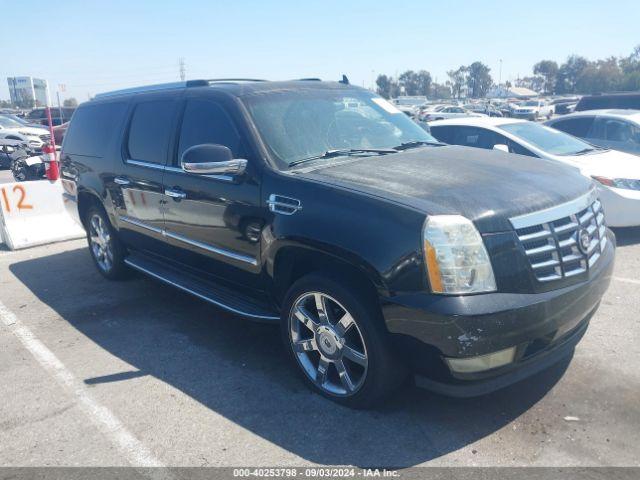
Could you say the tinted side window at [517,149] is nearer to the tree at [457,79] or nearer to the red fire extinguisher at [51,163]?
the red fire extinguisher at [51,163]

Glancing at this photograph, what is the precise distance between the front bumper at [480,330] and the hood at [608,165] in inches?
176

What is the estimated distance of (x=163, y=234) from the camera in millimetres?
4781

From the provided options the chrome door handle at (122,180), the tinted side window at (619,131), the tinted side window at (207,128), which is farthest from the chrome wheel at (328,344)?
the tinted side window at (619,131)

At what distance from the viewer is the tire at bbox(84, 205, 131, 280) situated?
5782 millimetres

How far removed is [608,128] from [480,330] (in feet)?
26.6

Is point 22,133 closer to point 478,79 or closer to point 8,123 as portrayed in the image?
point 8,123

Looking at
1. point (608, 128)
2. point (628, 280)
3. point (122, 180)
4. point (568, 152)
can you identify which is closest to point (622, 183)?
point (568, 152)

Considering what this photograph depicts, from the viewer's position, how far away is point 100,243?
6168 millimetres

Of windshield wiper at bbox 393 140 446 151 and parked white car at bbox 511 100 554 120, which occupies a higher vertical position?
windshield wiper at bbox 393 140 446 151

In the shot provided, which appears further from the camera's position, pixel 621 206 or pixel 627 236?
pixel 627 236

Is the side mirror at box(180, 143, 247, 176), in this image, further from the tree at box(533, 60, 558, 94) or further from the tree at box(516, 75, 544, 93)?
the tree at box(516, 75, 544, 93)

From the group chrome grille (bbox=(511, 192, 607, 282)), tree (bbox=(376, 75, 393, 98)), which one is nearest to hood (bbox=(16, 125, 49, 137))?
chrome grille (bbox=(511, 192, 607, 282))

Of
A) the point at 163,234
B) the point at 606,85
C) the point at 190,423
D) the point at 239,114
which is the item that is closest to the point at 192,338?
the point at 163,234

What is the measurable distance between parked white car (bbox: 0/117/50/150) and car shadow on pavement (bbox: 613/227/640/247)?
18.4 meters
